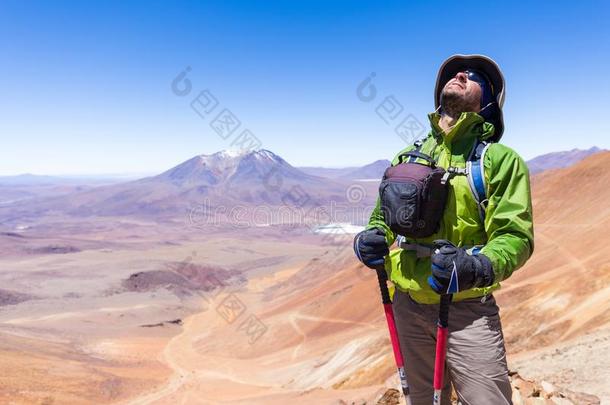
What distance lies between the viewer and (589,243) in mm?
20266

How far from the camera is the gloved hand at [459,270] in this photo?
7.95 feet

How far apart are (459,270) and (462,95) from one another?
1.08m

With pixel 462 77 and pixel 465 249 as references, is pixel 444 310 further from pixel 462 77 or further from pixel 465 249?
pixel 462 77

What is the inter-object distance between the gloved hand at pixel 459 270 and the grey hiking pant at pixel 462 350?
13.0 inches

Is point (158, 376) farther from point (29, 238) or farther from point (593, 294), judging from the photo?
point (29, 238)

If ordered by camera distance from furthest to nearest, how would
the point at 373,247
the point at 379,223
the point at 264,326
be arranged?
the point at 264,326 → the point at 379,223 → the point at 373,247

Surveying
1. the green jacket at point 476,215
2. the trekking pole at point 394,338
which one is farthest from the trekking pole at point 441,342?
the trekking pole at point 394,338

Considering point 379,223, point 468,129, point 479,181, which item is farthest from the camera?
point 379,223

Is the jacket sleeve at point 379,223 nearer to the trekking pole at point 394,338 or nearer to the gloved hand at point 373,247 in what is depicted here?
the gloved hand at point 373,247

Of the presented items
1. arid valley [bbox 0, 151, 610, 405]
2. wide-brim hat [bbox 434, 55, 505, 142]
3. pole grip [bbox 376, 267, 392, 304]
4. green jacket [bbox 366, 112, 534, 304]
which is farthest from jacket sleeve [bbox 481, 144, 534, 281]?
arid valley [bbox 0, 151, 610, 405]

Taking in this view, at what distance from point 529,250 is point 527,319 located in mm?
11004

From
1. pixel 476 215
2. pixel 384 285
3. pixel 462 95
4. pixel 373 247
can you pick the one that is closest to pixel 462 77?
pixel 462 95

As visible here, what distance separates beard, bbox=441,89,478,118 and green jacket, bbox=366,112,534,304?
0.31 feet

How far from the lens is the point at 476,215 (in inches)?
105
